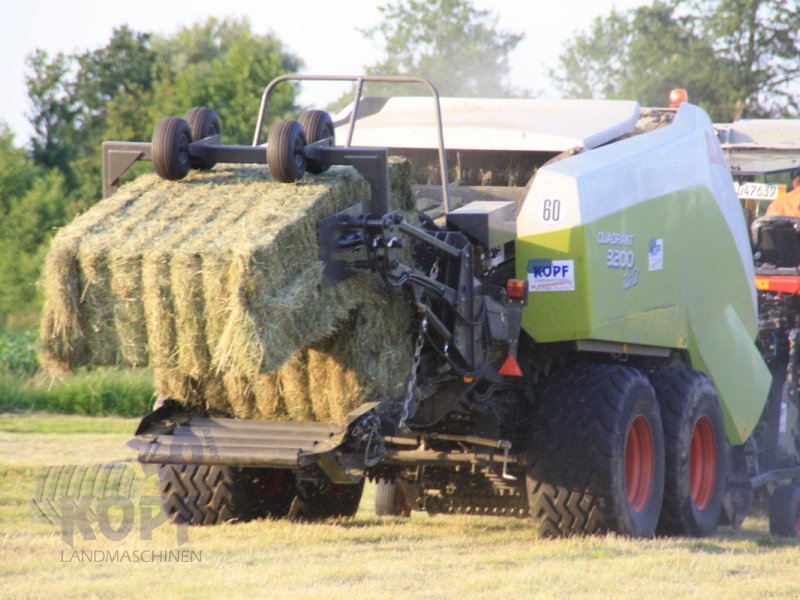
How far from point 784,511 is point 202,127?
4.93m

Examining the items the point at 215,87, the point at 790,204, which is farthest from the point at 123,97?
the point at 790,204

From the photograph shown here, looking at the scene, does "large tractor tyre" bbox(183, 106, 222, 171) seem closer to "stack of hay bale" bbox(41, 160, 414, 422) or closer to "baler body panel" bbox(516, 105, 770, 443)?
"stack of hay bale" bbox(41, 160, 414, 422)

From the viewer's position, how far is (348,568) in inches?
251

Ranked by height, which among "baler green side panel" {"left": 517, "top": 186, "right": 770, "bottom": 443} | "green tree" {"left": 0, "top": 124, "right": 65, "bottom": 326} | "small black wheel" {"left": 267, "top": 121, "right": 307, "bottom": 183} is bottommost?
"baler green side panel" {"left": 517, "top": 186, "right": 770, "bottom": 443}

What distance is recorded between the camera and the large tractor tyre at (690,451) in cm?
832

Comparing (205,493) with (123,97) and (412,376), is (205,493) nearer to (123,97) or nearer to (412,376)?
(412,376)

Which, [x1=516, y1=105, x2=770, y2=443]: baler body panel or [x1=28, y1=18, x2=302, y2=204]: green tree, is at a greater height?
[x1=28, y1=18, x2=302, y2=204]: green tree

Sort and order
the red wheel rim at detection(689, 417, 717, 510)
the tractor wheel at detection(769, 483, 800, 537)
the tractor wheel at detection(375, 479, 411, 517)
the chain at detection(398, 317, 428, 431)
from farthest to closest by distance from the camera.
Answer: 1. the tractor wheel at detection(375, 479, 411, 517)
2. the tractor wheel at detection(769, 483, 800, 537)
3. the red wheel rim at detection(689, 417, 717, 510)
4. the chain at detection(398, 317, 428, 431)

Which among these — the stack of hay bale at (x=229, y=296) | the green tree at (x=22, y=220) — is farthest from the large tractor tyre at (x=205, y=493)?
the green tree at (x=22, y=220)

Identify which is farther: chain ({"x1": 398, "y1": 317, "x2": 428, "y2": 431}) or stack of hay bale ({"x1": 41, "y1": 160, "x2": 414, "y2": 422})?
chain ({"x1": 398, "y1": 317, "x2": 428, "y2": 431})

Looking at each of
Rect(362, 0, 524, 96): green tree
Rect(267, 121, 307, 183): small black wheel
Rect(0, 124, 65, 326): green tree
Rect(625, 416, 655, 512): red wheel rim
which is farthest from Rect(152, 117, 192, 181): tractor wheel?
Rect(362, 0, 524, 96): green tree

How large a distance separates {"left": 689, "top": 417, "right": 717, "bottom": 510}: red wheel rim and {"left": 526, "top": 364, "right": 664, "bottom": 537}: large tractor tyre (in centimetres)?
110

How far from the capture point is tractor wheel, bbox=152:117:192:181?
22.5ft

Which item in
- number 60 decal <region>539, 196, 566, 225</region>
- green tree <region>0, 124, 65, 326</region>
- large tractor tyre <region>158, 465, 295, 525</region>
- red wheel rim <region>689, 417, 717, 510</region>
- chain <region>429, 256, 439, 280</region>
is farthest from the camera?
green tree <region>0, 124, 65, 326</region>
